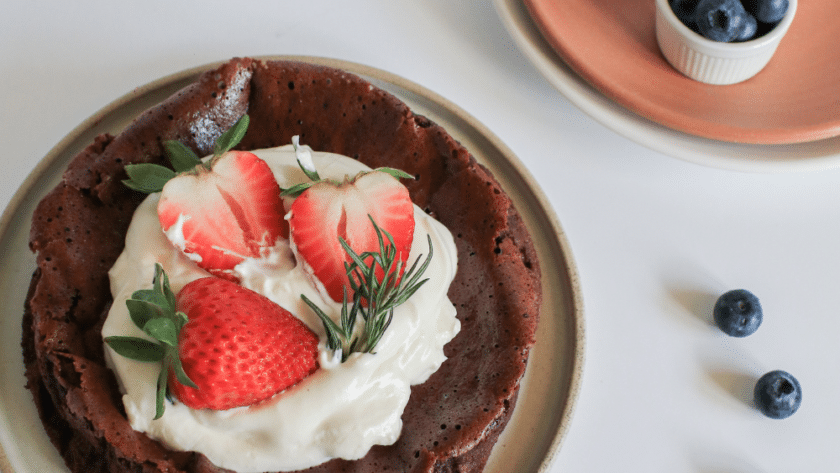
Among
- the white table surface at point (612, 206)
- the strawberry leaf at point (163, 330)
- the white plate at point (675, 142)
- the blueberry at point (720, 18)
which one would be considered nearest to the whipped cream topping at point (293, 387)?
the strawberry leaf at point (163, 330)

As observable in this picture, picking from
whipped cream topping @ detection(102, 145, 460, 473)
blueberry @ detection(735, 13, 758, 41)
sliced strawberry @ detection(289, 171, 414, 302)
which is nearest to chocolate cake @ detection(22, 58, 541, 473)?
whipped cream topping @ detection(102, 145, 460, 473)

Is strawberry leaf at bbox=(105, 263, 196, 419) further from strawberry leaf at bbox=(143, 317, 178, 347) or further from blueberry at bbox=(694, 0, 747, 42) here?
blueberry at bbox=(694, 0, 747, 42)

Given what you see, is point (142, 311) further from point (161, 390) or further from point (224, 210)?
point (224, 210)

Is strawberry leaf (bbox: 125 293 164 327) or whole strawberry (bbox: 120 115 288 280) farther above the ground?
whole strawberry (bbox: 120 115 288 280)

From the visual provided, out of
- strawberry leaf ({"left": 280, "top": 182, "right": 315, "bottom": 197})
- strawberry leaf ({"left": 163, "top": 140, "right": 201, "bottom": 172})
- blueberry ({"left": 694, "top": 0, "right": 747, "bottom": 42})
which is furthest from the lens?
blueberry ({"left": 694, "top": 0, "right": 747, "bottom": 42})

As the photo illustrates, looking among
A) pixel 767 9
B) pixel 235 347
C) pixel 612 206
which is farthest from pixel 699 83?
pixel 235 347
